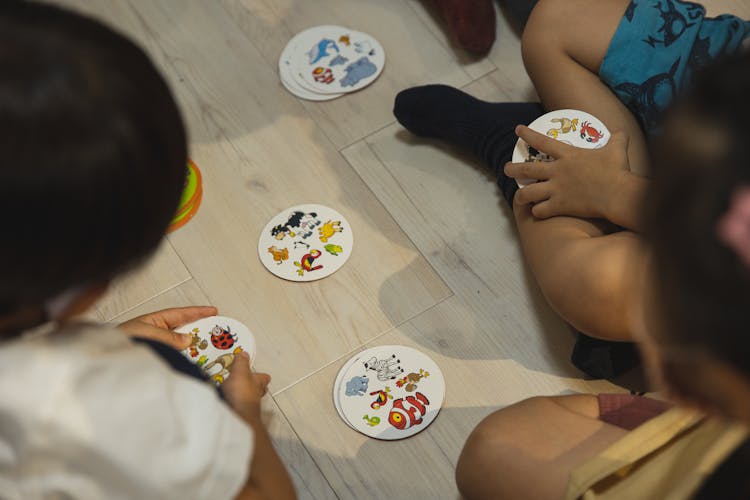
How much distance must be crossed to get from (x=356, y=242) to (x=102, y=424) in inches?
27.7

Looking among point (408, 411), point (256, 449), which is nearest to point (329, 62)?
point (408, 411)

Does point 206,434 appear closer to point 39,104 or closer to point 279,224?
point 39,104

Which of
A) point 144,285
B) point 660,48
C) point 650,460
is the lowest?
point 144,285

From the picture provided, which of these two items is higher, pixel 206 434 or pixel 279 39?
pixel 206 434

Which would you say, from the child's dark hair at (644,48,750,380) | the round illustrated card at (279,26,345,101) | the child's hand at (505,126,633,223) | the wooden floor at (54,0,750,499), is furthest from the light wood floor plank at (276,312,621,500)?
the child's dark hair at (644,48,750,380)

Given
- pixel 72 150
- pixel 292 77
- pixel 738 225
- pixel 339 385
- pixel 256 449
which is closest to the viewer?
pixel 738 225

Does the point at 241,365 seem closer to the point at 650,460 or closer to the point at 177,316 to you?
the point at 177,316

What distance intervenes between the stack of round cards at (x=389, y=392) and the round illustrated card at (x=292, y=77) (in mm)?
503

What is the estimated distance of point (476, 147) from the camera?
138 centimetres

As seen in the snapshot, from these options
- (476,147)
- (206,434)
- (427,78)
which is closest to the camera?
(206,434)

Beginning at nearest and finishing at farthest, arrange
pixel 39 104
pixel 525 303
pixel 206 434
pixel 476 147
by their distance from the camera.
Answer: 1. pixel 39 104
2. pixel 206 434
3. pixel 525 303
4. pixel 476 147

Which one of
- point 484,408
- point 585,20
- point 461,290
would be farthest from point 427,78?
point 484,408

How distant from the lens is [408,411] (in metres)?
1.18

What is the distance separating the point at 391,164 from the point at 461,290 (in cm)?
27
